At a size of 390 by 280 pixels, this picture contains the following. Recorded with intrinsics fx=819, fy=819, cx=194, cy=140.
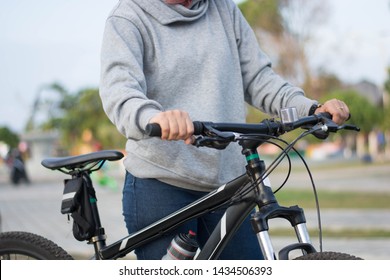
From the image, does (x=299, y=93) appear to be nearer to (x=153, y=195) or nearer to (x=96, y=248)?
(x=153, y=195)

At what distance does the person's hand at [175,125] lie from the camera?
2033 millimetres

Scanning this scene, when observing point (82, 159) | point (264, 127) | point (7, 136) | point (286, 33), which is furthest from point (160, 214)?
point (286, 33)

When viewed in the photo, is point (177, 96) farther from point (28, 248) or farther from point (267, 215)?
point (28, 248)

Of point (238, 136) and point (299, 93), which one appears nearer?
point (238, 136)

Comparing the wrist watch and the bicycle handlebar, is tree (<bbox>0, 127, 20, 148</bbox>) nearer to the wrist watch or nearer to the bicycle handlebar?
the wrist watch

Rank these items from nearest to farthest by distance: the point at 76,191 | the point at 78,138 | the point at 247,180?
the point at 247,180 → the point at 76,191 → the point at 78,138

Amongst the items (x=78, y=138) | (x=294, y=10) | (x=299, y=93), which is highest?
(x=294, y=10)

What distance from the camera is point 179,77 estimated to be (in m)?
2.59

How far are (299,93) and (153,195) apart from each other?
58 cm

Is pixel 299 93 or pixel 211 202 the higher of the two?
pixel 299 93

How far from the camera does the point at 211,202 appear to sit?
7.88ft

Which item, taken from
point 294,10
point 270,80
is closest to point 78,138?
point 294,10

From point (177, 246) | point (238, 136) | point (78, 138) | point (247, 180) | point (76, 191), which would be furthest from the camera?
point (78, 138)

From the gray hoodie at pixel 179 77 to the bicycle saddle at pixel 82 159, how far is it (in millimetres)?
77
